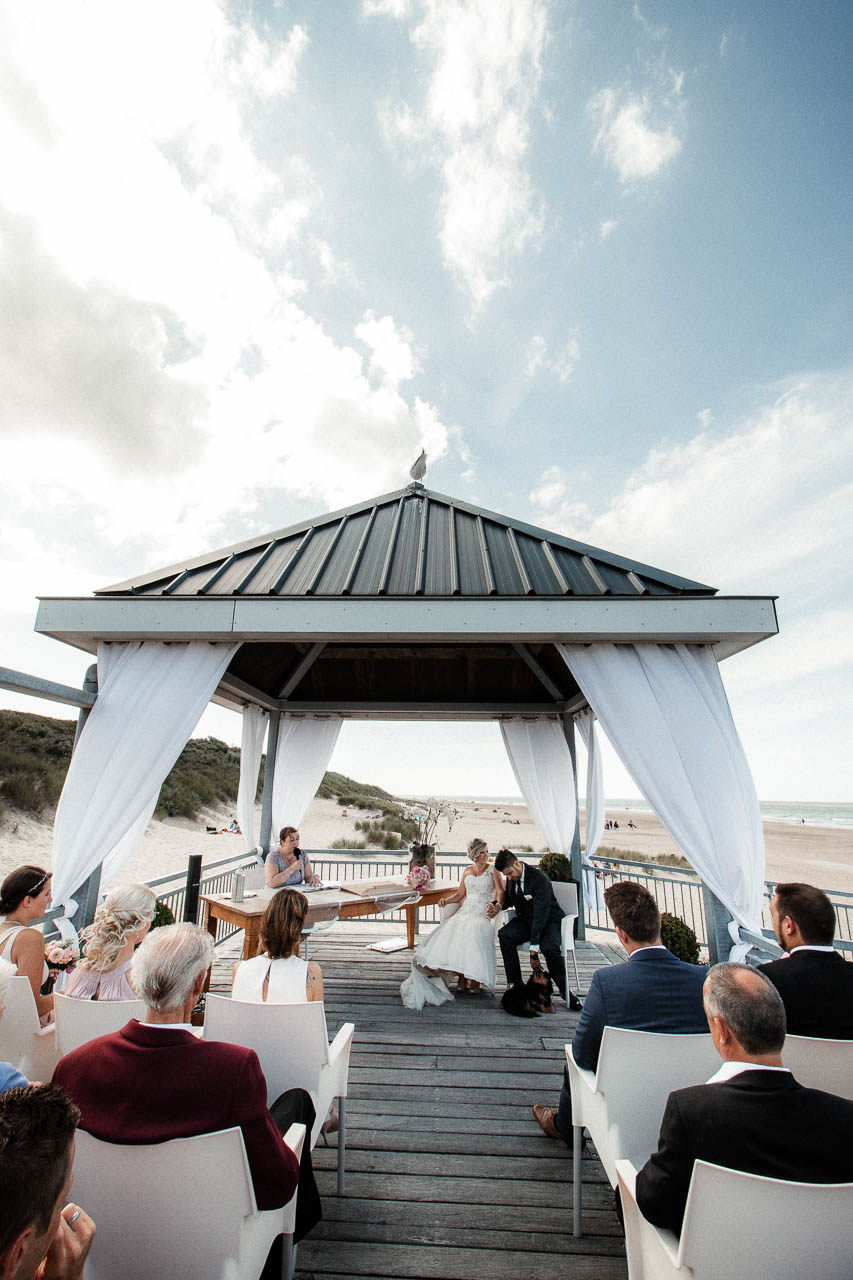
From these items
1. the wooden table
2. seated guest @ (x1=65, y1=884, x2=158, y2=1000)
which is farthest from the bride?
seated guest @ (x1=65, y1=884, x2=158, y2=1000)

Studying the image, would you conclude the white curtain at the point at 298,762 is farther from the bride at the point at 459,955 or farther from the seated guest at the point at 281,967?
the seated guest at the point at 281,967

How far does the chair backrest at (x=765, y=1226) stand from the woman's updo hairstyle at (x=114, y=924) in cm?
229

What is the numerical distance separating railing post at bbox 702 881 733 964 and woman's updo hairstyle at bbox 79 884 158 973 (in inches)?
137

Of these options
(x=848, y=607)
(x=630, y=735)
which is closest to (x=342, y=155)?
(x=630, y=735)

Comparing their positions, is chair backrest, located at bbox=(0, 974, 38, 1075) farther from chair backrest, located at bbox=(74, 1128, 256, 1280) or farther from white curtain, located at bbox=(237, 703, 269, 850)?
white curtain, located at bbox=(237, 703, 269, 850)

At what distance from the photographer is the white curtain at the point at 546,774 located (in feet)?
22.5

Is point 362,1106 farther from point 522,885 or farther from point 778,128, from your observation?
point 778,128

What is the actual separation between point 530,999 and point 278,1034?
10.3 ft

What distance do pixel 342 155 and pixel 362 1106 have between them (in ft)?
26.6

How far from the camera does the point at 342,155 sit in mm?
5371

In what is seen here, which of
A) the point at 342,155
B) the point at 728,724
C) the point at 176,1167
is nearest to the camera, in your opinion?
the point at 176,1167

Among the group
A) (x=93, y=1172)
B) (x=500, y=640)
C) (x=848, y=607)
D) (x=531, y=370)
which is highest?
(x=531, y=370)

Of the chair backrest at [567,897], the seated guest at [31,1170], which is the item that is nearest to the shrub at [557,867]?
the chair backrest at [567,897]

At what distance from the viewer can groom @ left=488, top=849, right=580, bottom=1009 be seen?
4551 mm
